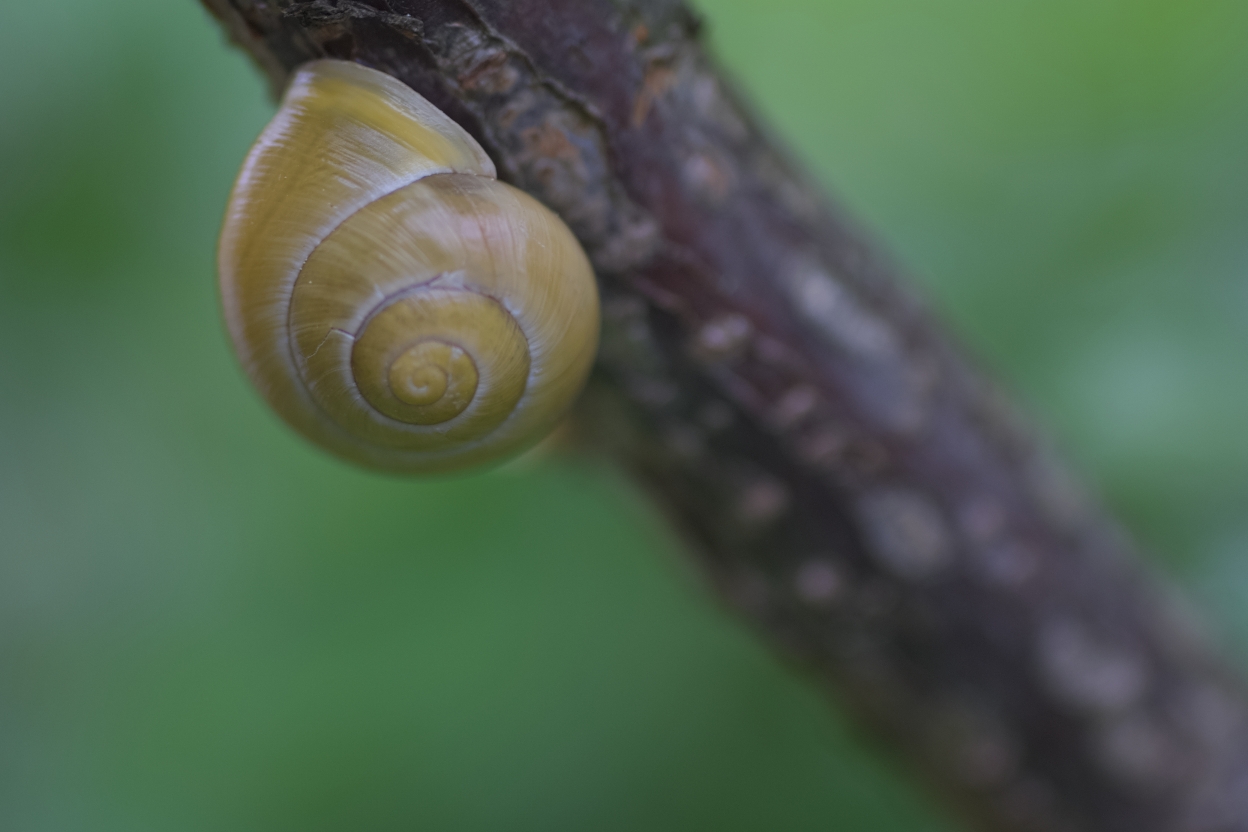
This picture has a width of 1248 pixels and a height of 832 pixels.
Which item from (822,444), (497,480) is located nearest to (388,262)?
(822,444)

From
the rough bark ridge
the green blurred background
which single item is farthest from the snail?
the green blurred background

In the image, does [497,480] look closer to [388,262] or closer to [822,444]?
[822,444]

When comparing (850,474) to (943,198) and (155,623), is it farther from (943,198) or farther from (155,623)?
(155,623)

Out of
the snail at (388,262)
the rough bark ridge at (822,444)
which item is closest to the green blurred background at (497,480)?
the rough bark ridge at (822,444)

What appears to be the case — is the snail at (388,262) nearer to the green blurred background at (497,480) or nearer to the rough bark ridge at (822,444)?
the rough bark ridge at (822,444)

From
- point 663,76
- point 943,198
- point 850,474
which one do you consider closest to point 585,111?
point 663,76
